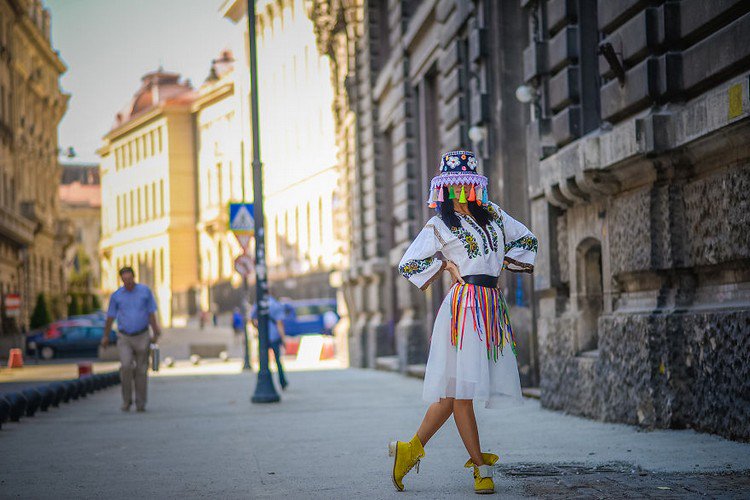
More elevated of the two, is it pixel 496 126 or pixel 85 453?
pixel 496 126

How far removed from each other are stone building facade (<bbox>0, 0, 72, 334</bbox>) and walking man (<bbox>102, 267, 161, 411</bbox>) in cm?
3802

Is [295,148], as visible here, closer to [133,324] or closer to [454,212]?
[133,324]

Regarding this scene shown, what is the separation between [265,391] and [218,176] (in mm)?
75372

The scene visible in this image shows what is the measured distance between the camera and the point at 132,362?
1516 cm

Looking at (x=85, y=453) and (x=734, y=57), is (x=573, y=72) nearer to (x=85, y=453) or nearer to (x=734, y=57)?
(x=734, y=57)

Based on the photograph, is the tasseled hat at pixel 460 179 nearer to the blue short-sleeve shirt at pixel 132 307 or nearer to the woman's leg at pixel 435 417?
the woman's leg at pixel 435 417

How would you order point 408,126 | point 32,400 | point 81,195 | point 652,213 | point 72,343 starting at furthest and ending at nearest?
1. point 81,195
2. point 72,343
3. point 408,126
4. point 32,400
5. point 652,213

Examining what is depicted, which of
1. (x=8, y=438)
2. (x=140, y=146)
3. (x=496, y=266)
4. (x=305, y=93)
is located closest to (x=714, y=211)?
(x=496, y=266)

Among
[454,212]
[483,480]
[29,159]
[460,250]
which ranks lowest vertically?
[483,480]

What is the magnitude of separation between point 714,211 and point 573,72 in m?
3.39

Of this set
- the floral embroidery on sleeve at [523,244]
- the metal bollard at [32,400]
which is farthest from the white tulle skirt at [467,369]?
the metal bollard at [32,400]

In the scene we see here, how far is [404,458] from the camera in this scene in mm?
7188

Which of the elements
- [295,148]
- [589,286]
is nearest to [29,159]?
[295,148]

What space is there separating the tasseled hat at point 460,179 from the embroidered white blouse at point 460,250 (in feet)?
0.36
